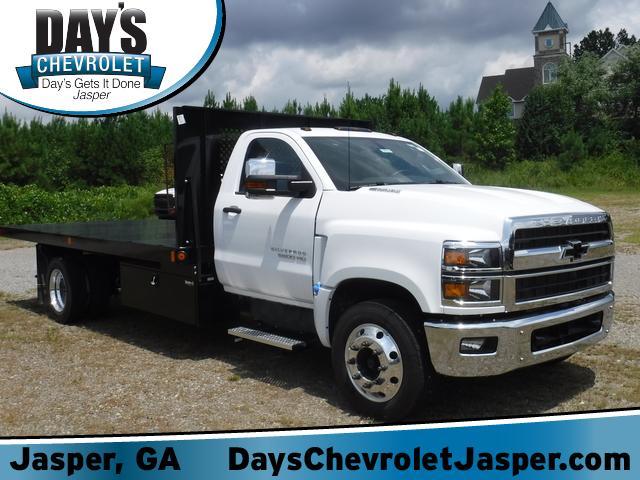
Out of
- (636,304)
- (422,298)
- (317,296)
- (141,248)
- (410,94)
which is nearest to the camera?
(422,298)

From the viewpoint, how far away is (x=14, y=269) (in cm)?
1419

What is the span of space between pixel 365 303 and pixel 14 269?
36.2ft

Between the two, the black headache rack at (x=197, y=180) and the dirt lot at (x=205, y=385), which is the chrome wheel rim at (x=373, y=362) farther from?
the black headache rack at (x=197, y=180)

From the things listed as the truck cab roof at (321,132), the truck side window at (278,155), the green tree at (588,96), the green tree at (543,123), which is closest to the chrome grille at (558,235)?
the truck side window at (278,155)

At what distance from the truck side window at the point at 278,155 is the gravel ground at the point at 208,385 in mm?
1757

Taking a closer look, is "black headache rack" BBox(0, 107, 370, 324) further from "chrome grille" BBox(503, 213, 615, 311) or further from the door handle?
"chrome grille" BBox(503, 213, 615, 311)

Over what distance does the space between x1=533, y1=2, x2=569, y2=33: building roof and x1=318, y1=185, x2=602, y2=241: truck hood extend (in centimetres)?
8533

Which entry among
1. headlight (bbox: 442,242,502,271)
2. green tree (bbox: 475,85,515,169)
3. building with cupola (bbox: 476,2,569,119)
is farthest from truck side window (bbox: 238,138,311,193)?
building with cupola (bbox: 476,2,569,119)

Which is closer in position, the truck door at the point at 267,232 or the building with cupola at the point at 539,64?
the truck door at the point at 267,232

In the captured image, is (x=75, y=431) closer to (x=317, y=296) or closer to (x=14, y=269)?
(x=317, y=296)

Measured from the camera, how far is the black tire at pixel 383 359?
4871 mm

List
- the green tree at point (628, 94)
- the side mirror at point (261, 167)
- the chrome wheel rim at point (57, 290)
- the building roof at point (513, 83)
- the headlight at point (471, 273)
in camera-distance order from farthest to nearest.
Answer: the building roof at point (513, 83)
the green tree at point (628, 94)
the chrome wheel rim at point (57, 290)
the side mirror at point (261, 167)
the headlight at point (471, 273)

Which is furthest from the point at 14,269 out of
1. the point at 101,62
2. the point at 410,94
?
the point at 410,94

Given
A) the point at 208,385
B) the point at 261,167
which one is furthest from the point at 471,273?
the point at 208,385
